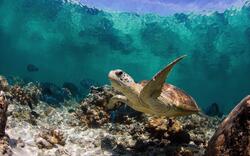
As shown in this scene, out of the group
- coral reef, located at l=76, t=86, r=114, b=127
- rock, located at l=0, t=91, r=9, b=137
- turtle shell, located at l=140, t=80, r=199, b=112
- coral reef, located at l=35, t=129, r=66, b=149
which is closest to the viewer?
rock, located at l=0, t=91, r=9, b=137

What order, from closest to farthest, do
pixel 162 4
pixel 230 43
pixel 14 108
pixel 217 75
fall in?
pixel 14 108 < pixel 162 4 < pixel 230 43 < pixel 217 75

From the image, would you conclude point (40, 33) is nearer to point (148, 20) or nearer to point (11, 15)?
point (11, 15)

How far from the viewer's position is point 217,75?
5294cm

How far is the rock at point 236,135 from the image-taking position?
3.79m

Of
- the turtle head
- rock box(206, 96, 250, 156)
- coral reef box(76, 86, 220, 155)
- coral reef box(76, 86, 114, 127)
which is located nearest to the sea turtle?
the turtle head

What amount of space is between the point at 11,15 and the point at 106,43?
1281cm

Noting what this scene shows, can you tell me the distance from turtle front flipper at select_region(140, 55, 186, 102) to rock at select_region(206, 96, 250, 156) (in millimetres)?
1278

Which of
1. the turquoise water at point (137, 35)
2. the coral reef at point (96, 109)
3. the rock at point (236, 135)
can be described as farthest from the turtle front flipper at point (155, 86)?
the turquoise water at point (137, 35)

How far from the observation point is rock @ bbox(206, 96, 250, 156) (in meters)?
3.79

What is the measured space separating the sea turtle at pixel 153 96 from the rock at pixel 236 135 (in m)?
1.35

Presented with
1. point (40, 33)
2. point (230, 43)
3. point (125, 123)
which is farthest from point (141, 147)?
point (40, 33)

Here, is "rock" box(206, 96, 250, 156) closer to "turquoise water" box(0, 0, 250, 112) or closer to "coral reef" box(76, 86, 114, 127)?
"coral reef" box(76, 86, 114, 127)

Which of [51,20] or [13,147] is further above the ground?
[51,20]

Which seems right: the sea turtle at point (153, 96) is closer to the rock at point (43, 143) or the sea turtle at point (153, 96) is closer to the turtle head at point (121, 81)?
the turtle head at point (121, 81)
